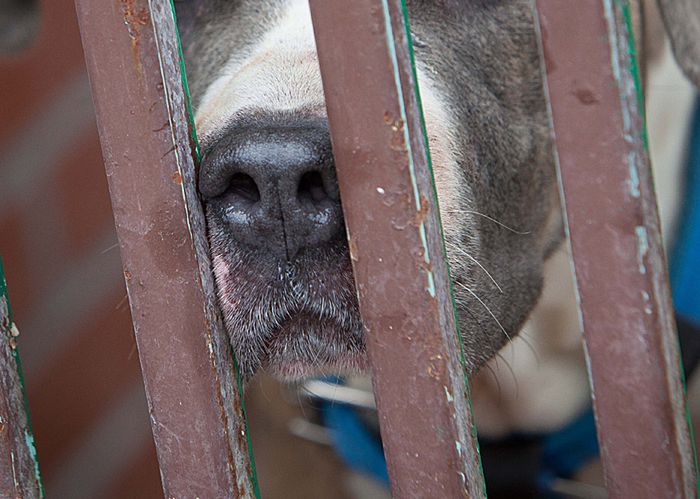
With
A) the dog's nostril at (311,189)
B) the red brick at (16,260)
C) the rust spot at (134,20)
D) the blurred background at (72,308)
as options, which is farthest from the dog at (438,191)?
the red brick at (16,260)

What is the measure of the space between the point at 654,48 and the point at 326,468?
1425 millimetres

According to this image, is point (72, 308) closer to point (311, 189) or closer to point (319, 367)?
point (319, 367)

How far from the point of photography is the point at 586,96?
736mm

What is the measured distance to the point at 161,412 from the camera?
899 mm

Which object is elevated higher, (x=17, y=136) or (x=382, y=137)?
(x=17, y=136)

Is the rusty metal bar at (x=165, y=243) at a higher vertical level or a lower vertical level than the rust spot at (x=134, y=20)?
lower

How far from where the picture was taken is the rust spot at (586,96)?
Answer: 2.41 feet

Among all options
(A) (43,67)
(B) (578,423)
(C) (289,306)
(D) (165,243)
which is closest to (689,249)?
(B) (578,423)

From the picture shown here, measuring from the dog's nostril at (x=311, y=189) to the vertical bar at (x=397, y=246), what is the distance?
0.24 metres

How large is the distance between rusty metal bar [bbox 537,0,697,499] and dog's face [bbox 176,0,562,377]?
362mm

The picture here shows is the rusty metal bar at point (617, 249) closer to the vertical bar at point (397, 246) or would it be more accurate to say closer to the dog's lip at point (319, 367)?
the vertical bar at point (397, 246)

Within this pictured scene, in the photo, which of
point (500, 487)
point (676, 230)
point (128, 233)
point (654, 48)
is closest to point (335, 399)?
point (500, 487)

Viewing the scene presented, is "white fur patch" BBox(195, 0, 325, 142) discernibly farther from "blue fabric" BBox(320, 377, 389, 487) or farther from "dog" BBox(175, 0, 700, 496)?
"blue fabric" BBox(320, 377, 389, 487)

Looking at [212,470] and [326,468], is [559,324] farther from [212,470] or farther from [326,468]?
[212,470]
